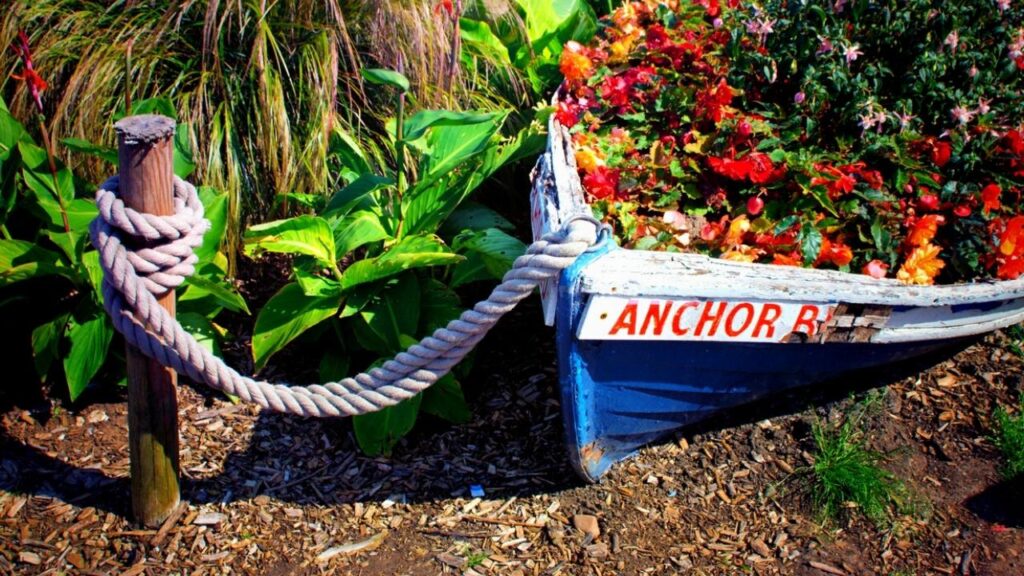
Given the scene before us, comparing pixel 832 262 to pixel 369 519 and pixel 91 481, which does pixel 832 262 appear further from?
pixel 91 481

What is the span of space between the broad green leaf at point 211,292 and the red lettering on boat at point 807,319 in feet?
5.80

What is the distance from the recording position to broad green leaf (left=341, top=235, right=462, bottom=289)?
2840mm

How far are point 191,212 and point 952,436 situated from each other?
271 centimetres

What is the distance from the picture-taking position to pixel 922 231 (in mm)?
2969

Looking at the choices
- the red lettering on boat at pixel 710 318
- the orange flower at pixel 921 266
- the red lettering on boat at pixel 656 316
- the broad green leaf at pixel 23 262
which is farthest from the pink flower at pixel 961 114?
the broad green leaf at pixel 23 262

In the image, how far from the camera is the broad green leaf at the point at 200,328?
10.4ft

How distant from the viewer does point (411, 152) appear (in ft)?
11.9

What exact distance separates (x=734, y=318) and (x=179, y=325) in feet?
4.97

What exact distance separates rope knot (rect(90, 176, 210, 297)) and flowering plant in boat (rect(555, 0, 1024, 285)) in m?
1.43

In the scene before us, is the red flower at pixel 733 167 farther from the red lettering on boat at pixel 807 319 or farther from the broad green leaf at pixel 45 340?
the broad green leaf at pixel 45 340

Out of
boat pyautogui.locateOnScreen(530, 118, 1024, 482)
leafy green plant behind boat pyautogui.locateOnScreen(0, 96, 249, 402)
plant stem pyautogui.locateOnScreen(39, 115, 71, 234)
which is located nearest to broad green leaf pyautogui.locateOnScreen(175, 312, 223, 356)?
leafy green plant behind boat pyautogui.locateOnScreen(0, 96, 249, 402)

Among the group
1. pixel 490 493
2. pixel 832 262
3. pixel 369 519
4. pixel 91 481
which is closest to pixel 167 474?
pixel 91 481

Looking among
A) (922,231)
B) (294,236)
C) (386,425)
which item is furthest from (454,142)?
(922,231)

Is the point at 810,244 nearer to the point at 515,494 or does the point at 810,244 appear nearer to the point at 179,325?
the point at 515,494
